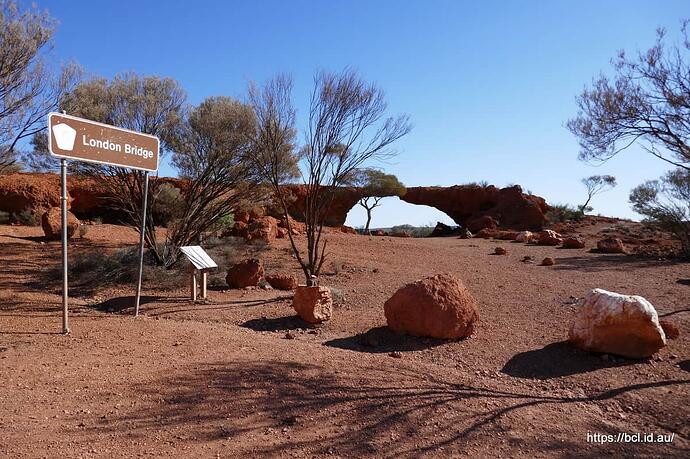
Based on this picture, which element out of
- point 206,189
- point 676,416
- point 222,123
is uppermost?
point 222,123

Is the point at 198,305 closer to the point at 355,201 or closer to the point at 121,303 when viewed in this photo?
the point at 121,303

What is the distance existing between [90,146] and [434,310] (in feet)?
17.3

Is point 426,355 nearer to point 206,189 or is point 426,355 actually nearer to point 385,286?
point 385,286

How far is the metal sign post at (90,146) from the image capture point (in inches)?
258

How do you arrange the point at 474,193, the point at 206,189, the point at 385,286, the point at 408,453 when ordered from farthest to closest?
the point at 474,193 → the point at 206,189 → the point at 385,286 → the point at 408,453

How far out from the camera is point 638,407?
196 inches

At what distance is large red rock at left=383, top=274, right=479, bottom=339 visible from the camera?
7.09 meters

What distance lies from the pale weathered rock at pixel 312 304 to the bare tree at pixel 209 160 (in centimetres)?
562

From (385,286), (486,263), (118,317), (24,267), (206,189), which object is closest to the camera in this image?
(118,317)

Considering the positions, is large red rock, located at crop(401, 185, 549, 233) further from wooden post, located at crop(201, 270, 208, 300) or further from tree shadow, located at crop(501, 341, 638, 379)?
tree shadow, located at crop(501, 341, 638, 379)

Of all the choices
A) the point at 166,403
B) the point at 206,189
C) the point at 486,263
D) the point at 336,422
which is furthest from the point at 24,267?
the point at 486,263

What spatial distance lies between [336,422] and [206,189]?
34.1 feet

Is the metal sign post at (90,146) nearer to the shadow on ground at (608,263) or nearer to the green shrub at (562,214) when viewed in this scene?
the shadow on ground at (608,263)

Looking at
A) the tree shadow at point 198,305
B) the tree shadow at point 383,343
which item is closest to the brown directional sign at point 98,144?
the tree shadow at point 198,305
